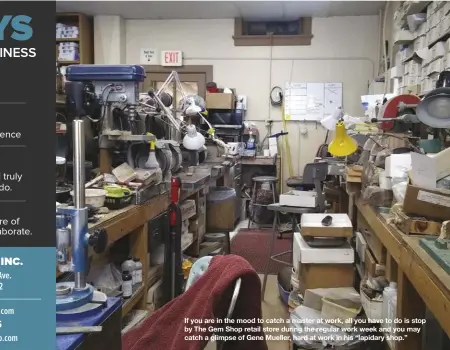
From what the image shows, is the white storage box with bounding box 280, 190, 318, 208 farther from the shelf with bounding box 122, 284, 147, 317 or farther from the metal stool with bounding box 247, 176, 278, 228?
the metal stool with bounding box 247, 176, 278, 228

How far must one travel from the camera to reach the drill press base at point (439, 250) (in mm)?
1217

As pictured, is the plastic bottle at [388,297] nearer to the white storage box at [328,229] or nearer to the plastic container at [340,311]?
the plastic container at [340,311]

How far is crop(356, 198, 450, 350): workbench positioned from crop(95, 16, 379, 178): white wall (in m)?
4.13

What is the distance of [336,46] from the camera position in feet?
19.4

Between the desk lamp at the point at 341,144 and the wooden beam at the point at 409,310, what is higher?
the desk lamp at the point at 341,144

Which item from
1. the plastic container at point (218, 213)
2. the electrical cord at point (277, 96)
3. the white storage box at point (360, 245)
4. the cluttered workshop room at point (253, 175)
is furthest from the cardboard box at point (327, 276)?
the electrical cord at point (277, 96)

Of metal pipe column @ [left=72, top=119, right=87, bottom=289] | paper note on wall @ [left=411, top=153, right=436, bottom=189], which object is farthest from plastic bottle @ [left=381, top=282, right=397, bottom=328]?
metal pipe column @ [left=72, top=119, right=87, bottom=289]

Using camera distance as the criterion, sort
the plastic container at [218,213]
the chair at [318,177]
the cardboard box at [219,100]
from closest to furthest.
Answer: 1. the chair at [318,177]
2. the plastic container at [218,213]
3. the cardboard box at [219,100]

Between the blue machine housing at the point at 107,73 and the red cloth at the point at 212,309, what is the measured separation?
64.2 inches

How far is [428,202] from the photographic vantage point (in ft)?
5.16

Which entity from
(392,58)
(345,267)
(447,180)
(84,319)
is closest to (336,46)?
(392,58)

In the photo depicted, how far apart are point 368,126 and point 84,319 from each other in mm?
2637

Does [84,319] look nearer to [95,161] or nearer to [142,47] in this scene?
[95,161]

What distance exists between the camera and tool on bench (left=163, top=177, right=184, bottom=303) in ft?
9.02
